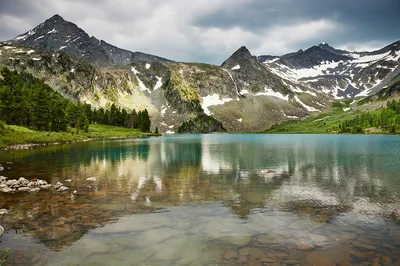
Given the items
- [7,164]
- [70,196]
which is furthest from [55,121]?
[70,196]

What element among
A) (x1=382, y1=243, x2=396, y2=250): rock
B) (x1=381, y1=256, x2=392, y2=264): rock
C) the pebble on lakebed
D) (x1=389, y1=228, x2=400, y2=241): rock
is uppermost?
the pebble on lakebed

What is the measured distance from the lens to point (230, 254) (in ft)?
48.6

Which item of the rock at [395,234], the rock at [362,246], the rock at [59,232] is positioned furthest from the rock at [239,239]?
the rock at [59,232]

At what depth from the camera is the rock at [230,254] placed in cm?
1447

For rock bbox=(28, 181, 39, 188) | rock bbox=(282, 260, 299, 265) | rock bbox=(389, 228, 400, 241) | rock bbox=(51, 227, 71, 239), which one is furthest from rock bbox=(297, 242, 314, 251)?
rock bbox=(28, 181, 39, 188)

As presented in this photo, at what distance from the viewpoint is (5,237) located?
1673 centimetres

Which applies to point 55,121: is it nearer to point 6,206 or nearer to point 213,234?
point 6,206

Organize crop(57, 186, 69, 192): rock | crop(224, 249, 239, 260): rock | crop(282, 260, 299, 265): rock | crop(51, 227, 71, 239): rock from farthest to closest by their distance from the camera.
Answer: crop(57, 186, 69, 192): rock → crop(51, 227, 71, 239): rock → crop(224, 249, 239, 260): rock → crop(282, 260, 299, 265): rock

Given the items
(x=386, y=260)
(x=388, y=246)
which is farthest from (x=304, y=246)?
(x=388, y=246)

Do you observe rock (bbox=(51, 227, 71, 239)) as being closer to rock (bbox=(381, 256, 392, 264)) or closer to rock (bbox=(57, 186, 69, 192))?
rock (bbox=(57, 186, 69, 192))

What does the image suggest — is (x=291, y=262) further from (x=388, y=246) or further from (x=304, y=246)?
(x=388, y=246)

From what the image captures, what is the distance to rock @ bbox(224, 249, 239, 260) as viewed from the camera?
14468 mm

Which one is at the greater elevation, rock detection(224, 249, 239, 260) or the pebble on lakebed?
the pebble on lakebed

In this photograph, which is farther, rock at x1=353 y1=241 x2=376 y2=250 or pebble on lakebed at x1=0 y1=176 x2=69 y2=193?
pebble on lakebed at x1=0 y1=176 x2=69 y2=193
